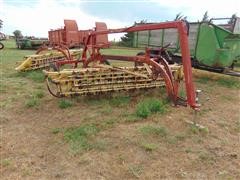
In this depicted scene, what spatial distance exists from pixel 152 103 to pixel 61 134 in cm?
169

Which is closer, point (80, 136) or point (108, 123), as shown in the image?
point (80, 136)

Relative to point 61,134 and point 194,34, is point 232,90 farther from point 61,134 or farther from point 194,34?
point 61,134

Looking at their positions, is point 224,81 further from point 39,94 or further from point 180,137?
point 39,94

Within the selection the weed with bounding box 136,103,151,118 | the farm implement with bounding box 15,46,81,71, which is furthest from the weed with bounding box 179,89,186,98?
the farm implement with bounding box 15,46,81,71

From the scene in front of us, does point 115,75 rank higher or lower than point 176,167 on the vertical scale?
higher

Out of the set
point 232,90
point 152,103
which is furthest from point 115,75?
point 232,90

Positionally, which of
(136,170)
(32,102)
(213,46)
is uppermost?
(213,46)

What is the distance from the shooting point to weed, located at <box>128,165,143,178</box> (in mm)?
2715

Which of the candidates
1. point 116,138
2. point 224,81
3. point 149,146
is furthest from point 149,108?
point 224,81

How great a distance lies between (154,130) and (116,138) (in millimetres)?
562

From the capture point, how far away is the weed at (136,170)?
2.71m

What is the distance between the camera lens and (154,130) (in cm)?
371

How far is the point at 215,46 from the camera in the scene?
23.2ft

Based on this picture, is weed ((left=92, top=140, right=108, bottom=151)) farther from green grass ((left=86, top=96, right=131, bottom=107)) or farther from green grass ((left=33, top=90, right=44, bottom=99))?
green grass ((left=33, top=90, right=44, bottom=99))
